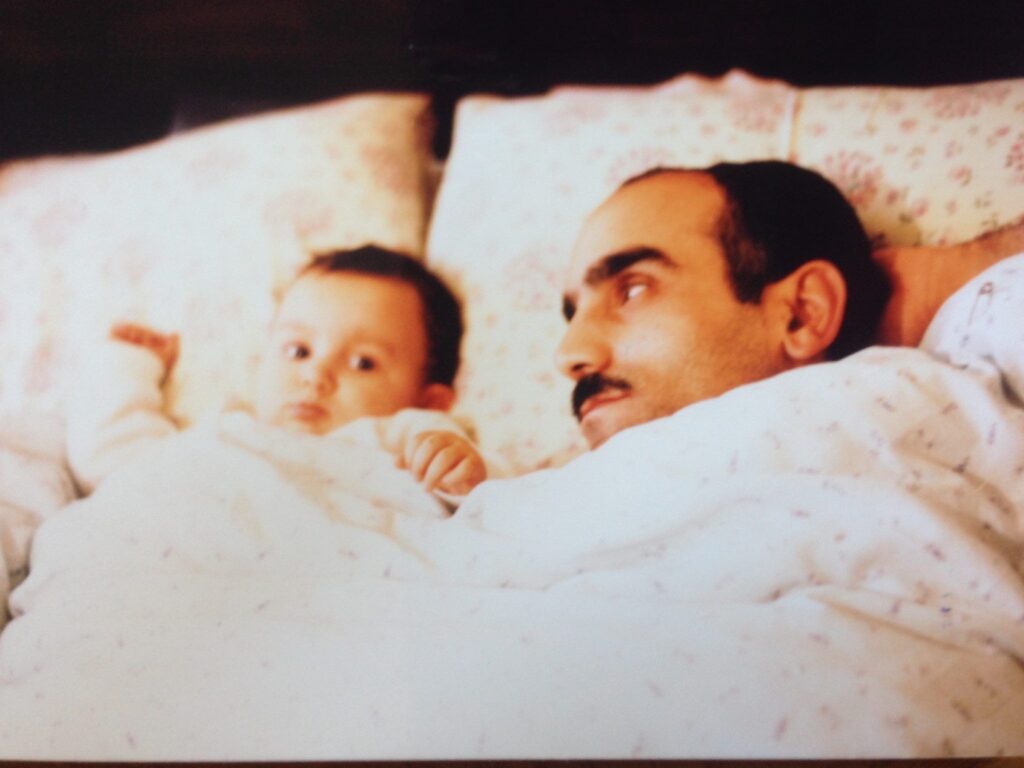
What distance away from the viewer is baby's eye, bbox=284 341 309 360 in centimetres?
95

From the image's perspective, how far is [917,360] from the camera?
78 cm

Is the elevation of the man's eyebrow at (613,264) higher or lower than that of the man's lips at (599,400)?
higher

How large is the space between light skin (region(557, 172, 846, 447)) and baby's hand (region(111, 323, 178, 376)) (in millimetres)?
457

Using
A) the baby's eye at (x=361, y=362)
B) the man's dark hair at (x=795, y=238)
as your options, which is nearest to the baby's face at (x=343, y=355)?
the baby's eye at (x=361, y=362)

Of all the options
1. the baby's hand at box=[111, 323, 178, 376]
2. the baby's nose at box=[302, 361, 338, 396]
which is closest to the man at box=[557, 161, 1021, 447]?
the baby's nose at box=[302, 361, 338, 396]

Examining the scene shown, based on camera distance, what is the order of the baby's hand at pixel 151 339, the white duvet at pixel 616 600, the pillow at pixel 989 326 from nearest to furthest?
the white duvet at pixel 616 600, the pillow at pixel 989 326, the baby's hand at pixel 151 339

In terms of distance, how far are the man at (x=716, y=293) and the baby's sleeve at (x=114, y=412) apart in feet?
1.51

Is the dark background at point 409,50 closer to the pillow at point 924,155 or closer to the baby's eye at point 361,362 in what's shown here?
the pillow at point 924,155

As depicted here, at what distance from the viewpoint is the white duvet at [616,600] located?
26.5 inches

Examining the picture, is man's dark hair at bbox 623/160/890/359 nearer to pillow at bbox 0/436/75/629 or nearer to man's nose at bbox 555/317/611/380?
man's nose at bbox 555/317/611/380

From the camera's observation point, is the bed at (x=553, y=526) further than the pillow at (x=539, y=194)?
→ No

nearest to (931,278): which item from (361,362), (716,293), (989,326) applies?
(989,326)

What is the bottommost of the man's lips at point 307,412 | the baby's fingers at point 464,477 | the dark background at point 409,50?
the baby's fingers at point 464,477

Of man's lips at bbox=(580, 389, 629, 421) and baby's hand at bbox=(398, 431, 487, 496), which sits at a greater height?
man's lips at bbox=(580, 389, 629, 421)
